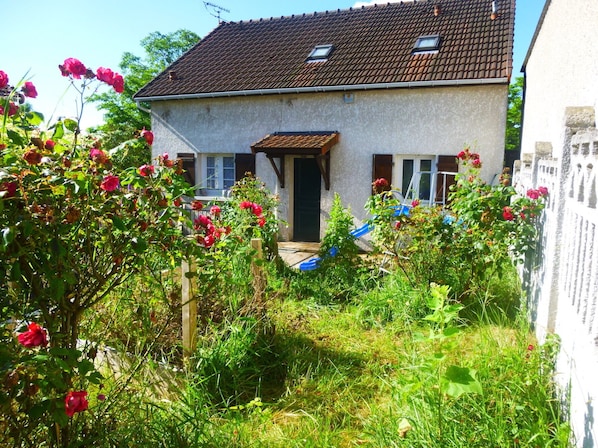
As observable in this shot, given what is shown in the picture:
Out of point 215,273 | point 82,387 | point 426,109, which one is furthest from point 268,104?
point 82,387

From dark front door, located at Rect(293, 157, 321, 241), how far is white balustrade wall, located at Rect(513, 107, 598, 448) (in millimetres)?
7209

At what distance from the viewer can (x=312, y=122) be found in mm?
10117

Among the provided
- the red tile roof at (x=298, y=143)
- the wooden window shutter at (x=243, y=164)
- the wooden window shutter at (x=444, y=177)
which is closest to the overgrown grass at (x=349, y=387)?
the wooden window shutter at (x=444, y=177)

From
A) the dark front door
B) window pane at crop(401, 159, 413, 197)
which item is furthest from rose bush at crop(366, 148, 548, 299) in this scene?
the dark front door

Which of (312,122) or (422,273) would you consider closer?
(422,273)

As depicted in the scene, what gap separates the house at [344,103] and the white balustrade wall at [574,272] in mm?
Answer: 5764

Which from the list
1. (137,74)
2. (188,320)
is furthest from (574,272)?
(137,74)

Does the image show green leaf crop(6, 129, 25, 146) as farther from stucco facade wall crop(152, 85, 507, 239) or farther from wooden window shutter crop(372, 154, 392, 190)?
stucco facade wall crop(152, 85, 507, 239)

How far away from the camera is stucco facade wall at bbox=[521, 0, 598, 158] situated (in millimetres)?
3639

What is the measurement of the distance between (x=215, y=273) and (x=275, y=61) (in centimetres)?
901

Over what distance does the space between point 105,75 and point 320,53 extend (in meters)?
9.62

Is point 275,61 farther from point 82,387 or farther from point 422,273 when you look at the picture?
point 82,387

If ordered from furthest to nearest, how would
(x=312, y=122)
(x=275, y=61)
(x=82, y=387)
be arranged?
(x=275, y=61), (x=312, y=122), (x=82, y=387)

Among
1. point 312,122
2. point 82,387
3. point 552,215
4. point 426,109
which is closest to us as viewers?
point 82,387
